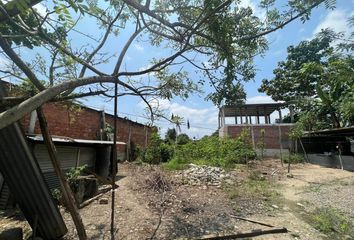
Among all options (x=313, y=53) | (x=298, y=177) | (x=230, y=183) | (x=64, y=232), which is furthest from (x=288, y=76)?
(x=64, y=232)

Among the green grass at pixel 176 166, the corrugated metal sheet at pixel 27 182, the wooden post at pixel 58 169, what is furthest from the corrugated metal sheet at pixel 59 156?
the green grass at pixel 176 166

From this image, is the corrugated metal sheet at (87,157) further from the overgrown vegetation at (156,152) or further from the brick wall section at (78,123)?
the overgrown vegetation at (156,152)

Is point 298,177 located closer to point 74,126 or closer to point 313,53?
point 74,126

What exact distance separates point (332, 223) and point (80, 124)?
31.4ft

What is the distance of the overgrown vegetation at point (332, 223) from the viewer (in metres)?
5.34

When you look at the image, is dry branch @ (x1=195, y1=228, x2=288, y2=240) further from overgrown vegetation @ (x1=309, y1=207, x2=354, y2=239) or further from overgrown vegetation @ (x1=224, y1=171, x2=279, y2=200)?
overgrown vegetation @ (x1=224, y1=171, x2=279, y2=200)

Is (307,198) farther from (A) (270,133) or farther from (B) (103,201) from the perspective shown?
(A) (270,133)

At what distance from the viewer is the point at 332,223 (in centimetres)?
589

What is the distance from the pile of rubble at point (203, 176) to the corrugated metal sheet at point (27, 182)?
5782mm

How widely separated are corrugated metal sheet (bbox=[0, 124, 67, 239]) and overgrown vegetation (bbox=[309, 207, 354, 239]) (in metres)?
4.81

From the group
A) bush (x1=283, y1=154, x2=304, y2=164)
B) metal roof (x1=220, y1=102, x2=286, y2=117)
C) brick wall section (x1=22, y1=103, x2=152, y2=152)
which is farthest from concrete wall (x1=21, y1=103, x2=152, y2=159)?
bush (x1=283, y1=154, x2=304, y2=164)

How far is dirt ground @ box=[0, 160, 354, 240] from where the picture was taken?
5.28 meters

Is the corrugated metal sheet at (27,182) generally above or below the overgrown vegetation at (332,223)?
above

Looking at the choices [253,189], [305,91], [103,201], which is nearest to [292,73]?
[305,91]
